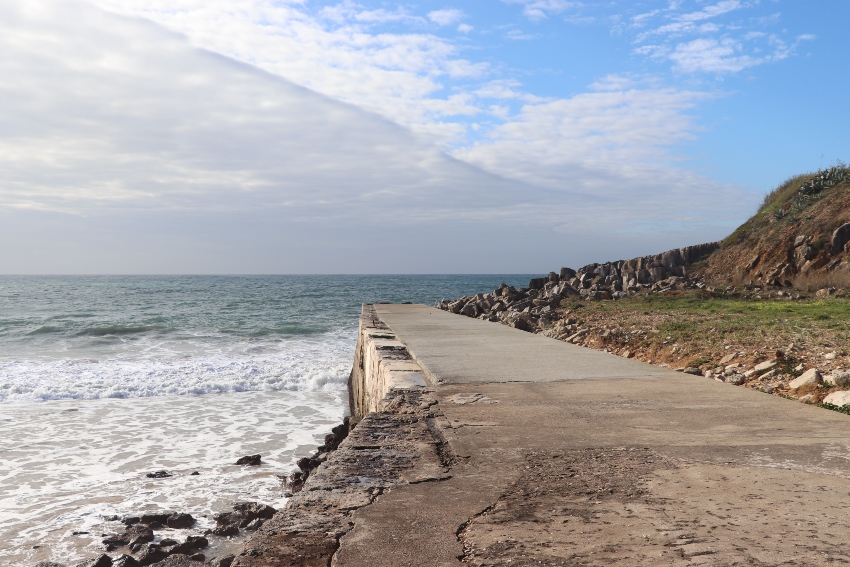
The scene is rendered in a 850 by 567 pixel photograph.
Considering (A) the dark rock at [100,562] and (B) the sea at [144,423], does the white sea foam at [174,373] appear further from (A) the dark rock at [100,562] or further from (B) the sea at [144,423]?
(A) the dark rock at [100,562]

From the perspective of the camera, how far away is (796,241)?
17781mm

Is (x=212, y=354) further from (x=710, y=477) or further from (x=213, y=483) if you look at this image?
(x=710, y=477)

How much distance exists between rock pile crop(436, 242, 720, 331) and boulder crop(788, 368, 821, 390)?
24.1 ft

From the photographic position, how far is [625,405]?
12.4 feet

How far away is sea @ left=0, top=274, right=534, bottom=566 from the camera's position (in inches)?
215

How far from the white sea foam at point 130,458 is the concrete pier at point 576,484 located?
9.40 feet

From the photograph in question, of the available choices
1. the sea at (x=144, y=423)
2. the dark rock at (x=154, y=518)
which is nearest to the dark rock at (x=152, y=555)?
the sea at (x=144, y=423)

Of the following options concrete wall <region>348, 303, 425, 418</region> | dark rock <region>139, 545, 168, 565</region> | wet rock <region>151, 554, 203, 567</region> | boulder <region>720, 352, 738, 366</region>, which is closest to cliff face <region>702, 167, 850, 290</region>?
boulder <region>720, 352, 738, 366</region>

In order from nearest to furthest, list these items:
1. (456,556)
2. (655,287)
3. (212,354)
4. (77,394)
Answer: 1. (456,556)
2. (77,394)
3. (212,354)
4. (655,287)

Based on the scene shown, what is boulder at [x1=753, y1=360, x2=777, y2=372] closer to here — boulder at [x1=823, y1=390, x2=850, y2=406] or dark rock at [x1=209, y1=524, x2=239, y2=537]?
boulder at [x1=823, y1=390, x2=850, y2=406]

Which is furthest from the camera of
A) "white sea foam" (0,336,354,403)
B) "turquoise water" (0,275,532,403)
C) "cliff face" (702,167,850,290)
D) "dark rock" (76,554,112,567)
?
"cliff face" (702,167,850,290)

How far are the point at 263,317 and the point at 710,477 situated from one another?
26407 mm

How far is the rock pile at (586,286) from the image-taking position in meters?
15.2

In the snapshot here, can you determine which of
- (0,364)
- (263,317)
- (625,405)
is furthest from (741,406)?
(263,317)
